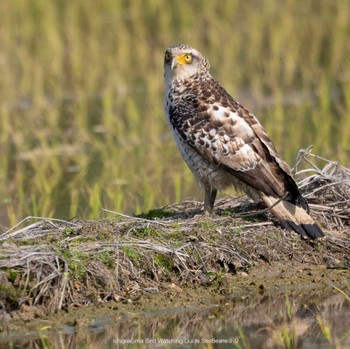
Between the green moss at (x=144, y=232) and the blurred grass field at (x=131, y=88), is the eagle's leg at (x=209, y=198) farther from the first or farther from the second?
the blurred grass field at (x=131, y=88)

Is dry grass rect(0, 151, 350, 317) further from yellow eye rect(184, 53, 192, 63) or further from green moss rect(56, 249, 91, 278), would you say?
yellow eye rect(184, 53, 192, 63)

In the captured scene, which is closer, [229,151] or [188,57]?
[229,151]

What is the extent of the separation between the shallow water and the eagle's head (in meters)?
2.26

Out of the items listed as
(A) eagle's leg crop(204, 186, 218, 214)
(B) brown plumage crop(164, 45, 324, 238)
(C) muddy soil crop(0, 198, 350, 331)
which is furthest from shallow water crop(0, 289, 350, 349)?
(A) eagle's leg crop(204, 186, 218, 214)

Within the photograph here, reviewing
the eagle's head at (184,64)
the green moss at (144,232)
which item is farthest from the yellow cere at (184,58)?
the green moss at (144,232)

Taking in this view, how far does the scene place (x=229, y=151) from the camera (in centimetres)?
799

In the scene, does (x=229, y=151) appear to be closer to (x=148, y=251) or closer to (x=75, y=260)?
(x=148, y=251)

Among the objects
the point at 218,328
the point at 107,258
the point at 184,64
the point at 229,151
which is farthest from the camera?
the point at 184,64

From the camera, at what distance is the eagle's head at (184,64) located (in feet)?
28.3

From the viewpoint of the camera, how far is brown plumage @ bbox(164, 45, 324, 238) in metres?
7.85

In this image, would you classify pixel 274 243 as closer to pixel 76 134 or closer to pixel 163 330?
pixel 163 330

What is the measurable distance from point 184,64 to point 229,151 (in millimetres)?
999

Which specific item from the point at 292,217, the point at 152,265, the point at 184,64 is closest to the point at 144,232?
the point at 152,265

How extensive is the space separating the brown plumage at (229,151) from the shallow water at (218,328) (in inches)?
39.8
